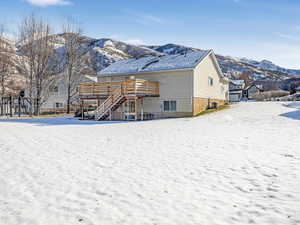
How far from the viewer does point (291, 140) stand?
34.5ft

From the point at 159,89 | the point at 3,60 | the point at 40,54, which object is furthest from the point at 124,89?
the point at 3,60

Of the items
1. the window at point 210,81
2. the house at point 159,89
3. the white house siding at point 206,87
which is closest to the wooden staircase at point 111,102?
the house at point 159,89

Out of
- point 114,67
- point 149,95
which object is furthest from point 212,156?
point 114,67

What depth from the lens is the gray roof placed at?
2452 cm

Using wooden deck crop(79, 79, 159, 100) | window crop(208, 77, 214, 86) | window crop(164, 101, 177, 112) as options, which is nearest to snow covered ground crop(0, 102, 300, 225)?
wooden deck crop(79, 79, 159, 100)

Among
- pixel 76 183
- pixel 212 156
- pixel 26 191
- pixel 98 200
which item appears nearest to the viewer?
pixel 98 200

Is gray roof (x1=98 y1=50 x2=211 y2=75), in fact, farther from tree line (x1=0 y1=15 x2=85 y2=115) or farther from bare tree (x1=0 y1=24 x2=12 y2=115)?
bare tree (x1=0 y1=24 x2=12 y2=115)

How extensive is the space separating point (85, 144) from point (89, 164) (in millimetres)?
3307

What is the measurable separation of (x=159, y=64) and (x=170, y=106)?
5.07m

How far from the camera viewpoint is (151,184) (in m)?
5.63

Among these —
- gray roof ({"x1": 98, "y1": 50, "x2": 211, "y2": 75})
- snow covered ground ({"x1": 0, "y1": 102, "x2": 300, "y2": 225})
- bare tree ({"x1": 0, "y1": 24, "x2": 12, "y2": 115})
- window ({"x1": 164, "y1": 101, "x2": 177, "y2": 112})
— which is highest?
bare tree ({"x1": 0, "y1": 24, "x2": 12, "y2": 115})

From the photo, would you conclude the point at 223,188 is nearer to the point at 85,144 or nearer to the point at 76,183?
the point at 76,183

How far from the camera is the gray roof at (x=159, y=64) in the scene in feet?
80.4

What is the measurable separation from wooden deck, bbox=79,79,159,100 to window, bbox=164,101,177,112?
1.41m
